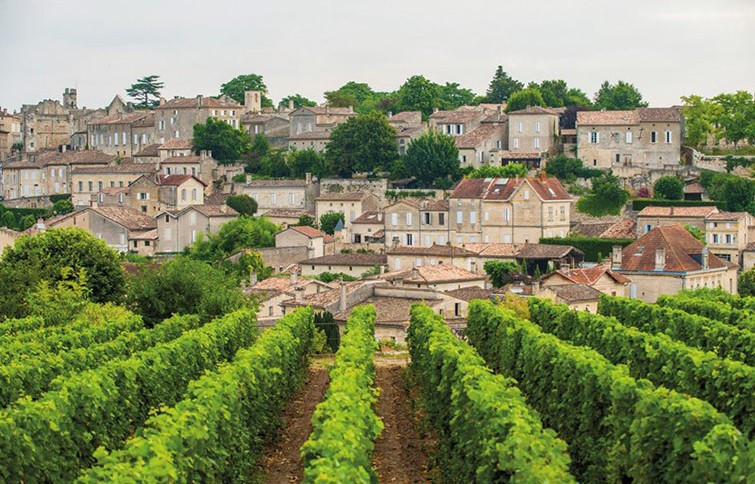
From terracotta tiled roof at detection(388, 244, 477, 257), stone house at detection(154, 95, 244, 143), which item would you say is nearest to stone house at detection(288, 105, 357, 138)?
stone house at detection(154, 95, 244, 143)

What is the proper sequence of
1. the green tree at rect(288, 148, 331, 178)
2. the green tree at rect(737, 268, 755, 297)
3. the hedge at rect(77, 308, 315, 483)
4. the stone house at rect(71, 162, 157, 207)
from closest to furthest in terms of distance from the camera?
the hedge at rect(77, 308, 315, 483)
the green tree at rect(737, 268, 755, 297)
the green tree at rect(288, 148, 331, 178)
the stone house at rect(71, 162, 157, 207)

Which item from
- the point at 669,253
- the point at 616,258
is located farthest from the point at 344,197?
the point at 669,253

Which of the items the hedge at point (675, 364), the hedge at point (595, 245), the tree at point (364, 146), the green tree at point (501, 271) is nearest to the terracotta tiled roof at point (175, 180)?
the tree at point (364, 146)

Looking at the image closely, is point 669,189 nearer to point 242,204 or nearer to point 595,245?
point 595,245

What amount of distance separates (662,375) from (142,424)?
325 inches

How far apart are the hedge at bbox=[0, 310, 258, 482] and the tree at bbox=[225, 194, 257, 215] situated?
163ft

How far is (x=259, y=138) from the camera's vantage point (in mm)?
89125

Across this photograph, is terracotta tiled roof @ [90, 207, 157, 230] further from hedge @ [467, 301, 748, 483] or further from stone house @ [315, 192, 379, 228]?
hedge @ [467, 301, 748, 483]

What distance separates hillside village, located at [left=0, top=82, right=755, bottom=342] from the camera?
51688 mm

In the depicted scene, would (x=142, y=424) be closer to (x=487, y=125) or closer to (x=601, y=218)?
(x=601, y=218)

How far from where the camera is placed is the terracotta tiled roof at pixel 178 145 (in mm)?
87675

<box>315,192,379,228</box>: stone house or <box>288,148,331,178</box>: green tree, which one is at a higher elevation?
<box>288,148,331,178</box>: green tree

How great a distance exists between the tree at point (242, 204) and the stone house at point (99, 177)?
10605mm

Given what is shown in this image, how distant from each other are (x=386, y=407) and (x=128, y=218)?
163ft
